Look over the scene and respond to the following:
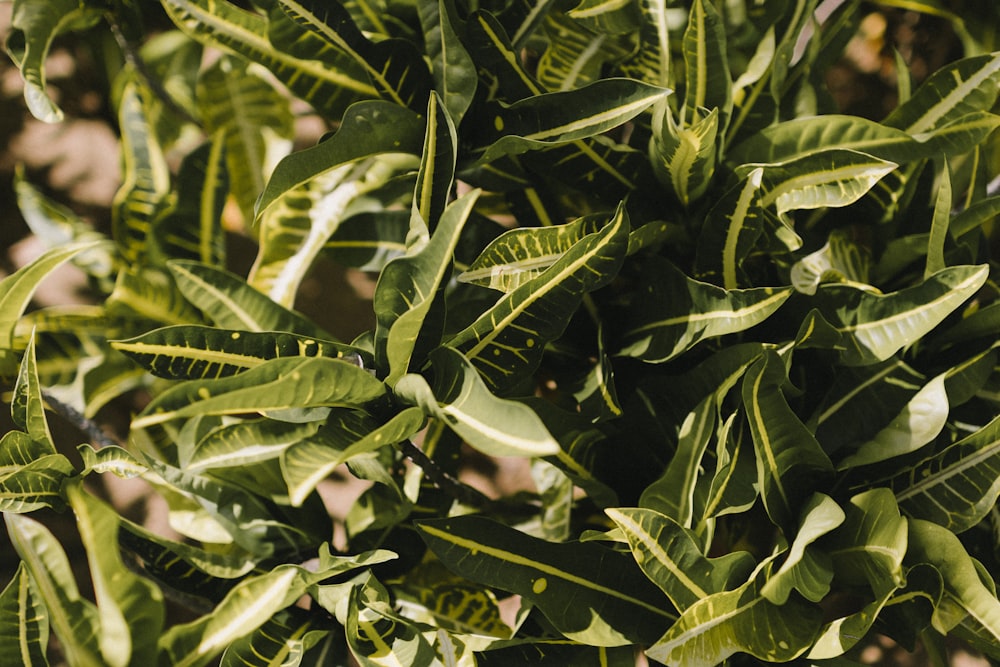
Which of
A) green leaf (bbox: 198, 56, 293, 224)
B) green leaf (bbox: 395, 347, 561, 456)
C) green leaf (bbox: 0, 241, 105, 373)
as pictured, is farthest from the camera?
green leaf (bbox: 198, 56, 293, 224)

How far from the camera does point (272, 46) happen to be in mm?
615

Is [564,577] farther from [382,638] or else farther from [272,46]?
[272,46]

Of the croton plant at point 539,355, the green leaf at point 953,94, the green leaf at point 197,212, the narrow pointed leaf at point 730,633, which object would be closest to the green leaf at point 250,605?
the croton plant at point 539,355

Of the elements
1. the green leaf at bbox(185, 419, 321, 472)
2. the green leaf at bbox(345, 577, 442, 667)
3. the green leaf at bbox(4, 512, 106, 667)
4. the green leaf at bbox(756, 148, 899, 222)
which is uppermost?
the green leaf at bbox(756, 148, 899, 222)

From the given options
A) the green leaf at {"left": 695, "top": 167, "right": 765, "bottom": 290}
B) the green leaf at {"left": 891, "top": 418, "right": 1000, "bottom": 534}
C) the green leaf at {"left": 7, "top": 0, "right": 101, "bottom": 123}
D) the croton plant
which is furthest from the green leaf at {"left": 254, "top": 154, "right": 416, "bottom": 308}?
the green leaf at {"left": 891, "top": 418, "right": 1000, "bottom": 534}

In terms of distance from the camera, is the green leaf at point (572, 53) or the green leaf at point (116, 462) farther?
the green leaf at point (572, 53)

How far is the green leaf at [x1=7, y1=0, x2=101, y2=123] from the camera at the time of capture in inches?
24.5

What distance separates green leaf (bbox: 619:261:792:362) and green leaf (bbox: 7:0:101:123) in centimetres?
54

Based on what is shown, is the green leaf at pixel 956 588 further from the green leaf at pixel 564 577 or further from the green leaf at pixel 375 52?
the green leaf at pixel 375 52

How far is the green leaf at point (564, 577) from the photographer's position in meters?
0.57

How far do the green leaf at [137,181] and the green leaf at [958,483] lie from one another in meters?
0.75

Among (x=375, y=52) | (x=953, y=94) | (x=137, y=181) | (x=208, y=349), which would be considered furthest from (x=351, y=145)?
(x=953, y=94)

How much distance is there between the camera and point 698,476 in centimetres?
62

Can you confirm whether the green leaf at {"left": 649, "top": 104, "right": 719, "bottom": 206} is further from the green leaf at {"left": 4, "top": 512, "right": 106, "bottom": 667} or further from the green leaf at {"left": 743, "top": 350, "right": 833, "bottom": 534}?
the green leaf at {"left": 4, "top": 512, "right": 106, "bottom": 667}
